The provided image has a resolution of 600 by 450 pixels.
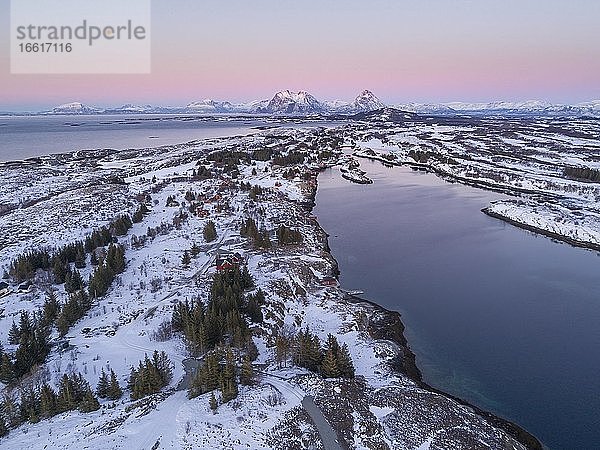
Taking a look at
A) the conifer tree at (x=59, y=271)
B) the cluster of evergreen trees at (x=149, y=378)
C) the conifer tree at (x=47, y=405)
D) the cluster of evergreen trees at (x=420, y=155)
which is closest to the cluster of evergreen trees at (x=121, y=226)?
the conifer tree at (x=59, y=271)

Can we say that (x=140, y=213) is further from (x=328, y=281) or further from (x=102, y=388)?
(x=102, y=388)

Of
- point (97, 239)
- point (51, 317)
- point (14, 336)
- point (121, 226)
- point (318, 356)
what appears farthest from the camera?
point (121, 226)

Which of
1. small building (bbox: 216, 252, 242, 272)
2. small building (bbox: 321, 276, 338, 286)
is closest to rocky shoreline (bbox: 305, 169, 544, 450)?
small building (bbox: 321, 276, 338, 286)

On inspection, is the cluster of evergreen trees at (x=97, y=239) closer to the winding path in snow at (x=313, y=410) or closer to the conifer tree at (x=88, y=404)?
the conifer tree at (x=88, y=404)

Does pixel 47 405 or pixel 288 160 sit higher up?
pixel 288 160

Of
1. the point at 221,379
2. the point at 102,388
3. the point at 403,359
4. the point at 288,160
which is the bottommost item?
the point at 403,359

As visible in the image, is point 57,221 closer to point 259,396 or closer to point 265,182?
point 265,182

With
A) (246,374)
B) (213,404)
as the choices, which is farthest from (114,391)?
(246,374)
